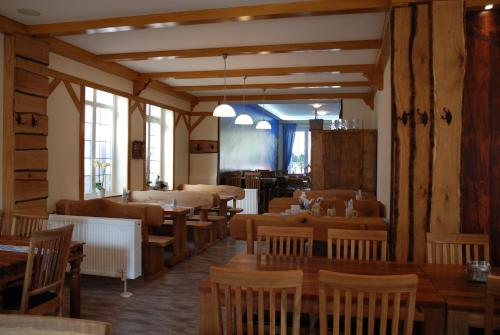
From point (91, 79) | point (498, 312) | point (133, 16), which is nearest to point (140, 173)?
point (91, 79)

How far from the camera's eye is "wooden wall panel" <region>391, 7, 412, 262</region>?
A: 11.0 ft

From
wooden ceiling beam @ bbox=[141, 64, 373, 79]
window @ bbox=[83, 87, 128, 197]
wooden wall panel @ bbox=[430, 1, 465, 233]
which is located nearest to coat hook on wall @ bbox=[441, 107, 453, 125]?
wooden wall panel @ bbox=[430, 1, 465, 233]

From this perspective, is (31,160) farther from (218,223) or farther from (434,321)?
(434,321)

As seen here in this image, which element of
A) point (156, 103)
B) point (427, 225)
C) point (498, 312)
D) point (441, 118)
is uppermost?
point (156, 103)

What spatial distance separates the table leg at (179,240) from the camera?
18.3 feet

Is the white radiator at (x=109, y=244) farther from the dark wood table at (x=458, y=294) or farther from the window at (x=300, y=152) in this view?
the window at (x=300, y=152)

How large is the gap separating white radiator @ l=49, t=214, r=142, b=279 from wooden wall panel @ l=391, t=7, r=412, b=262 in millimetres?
2639

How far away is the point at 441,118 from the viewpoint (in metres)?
3.28

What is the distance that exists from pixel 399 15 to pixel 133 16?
8.35ft

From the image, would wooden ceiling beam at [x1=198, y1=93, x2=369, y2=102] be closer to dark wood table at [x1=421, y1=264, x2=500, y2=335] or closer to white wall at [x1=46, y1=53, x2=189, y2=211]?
white wall at [x1=46, y1=53, x2=189, y2=211]

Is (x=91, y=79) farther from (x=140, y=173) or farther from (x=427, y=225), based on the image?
(x=427, y=225)

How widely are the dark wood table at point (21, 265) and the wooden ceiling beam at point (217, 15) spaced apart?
2237 millimetres

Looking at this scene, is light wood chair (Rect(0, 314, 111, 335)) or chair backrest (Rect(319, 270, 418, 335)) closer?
light wood chair (Rect(0, 314, 111, 335))

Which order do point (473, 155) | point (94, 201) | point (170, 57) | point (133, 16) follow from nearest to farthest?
point (473, 155) → point (133, 16) → point (94, 201) → point (170, 57)
